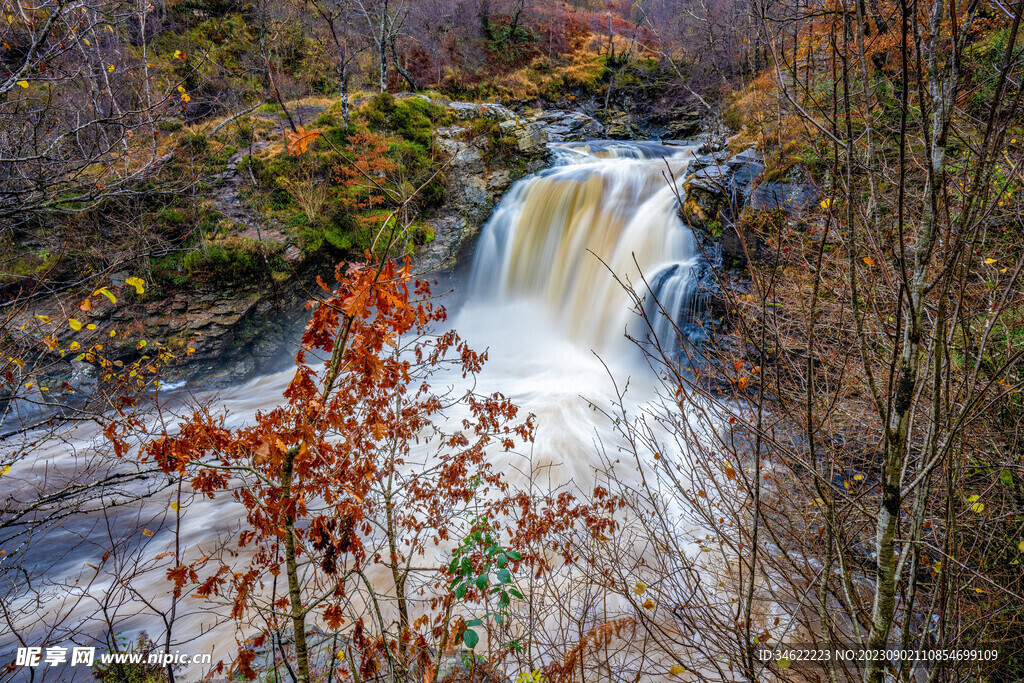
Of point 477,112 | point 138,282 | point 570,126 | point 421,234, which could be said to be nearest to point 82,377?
point 138,282

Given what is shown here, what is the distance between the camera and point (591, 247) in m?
9.84

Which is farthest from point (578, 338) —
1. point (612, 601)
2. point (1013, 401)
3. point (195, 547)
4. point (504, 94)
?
point (504, 94)

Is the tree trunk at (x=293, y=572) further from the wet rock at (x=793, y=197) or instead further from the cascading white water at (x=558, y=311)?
the wet rock at (x=793, y=197)

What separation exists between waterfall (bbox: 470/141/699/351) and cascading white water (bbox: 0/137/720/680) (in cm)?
3

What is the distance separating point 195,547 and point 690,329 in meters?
8.12

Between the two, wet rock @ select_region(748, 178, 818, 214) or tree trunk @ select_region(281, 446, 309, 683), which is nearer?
tree trunk @ select_region(281, 446, 309, 683)

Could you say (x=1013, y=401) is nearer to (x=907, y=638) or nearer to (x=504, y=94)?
(x=907, y=638)

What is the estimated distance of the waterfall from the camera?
875 centimetres

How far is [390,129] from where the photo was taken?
11531 millimetres

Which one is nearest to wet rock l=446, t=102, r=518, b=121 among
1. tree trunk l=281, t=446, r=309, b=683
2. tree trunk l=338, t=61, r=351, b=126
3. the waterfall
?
the waterfall

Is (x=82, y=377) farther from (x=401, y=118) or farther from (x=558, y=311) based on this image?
(x=558, y=311)

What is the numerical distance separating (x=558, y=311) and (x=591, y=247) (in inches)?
66.9

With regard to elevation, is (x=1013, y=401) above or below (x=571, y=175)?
below

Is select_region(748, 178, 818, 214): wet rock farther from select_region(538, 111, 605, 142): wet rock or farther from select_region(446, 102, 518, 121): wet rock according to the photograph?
select_region(538, 111, 605, 142): wet rock
